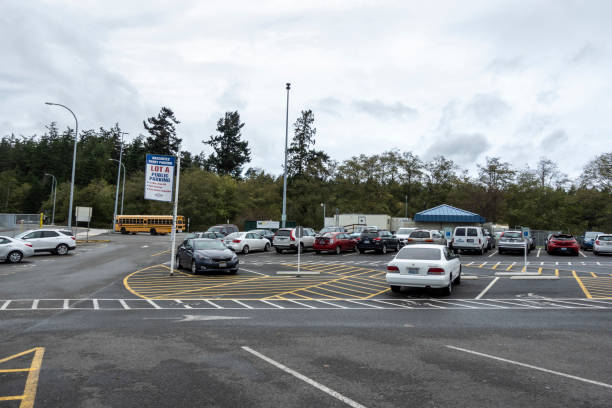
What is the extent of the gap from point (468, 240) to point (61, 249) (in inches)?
1002

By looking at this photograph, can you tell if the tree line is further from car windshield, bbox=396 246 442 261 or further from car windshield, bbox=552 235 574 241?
car windshield, bbox=396 246 442 261

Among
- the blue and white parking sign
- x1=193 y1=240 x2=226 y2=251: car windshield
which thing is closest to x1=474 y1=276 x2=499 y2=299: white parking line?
x1=193 y1=240 x2=226 y2=251: car windshield

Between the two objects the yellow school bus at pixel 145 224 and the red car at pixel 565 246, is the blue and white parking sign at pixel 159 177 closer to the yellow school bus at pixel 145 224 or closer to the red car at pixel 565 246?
the red car at pixel 565 246

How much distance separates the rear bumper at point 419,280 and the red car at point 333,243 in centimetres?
1507

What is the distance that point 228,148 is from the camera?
3583 inches

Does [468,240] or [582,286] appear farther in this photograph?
[468,240]

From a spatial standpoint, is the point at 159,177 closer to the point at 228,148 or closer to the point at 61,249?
the point at 61,249

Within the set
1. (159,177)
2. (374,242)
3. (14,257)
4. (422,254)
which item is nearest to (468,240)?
(374,242)

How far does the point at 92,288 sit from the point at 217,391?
10.9 m

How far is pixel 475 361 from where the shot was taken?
641 cm

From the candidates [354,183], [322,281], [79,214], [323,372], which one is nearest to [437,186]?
[354,183]

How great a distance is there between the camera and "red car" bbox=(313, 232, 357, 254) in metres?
28.3

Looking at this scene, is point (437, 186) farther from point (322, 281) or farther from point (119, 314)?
point (119, 314)

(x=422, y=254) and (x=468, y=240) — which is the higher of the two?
(x=468, y=240)
